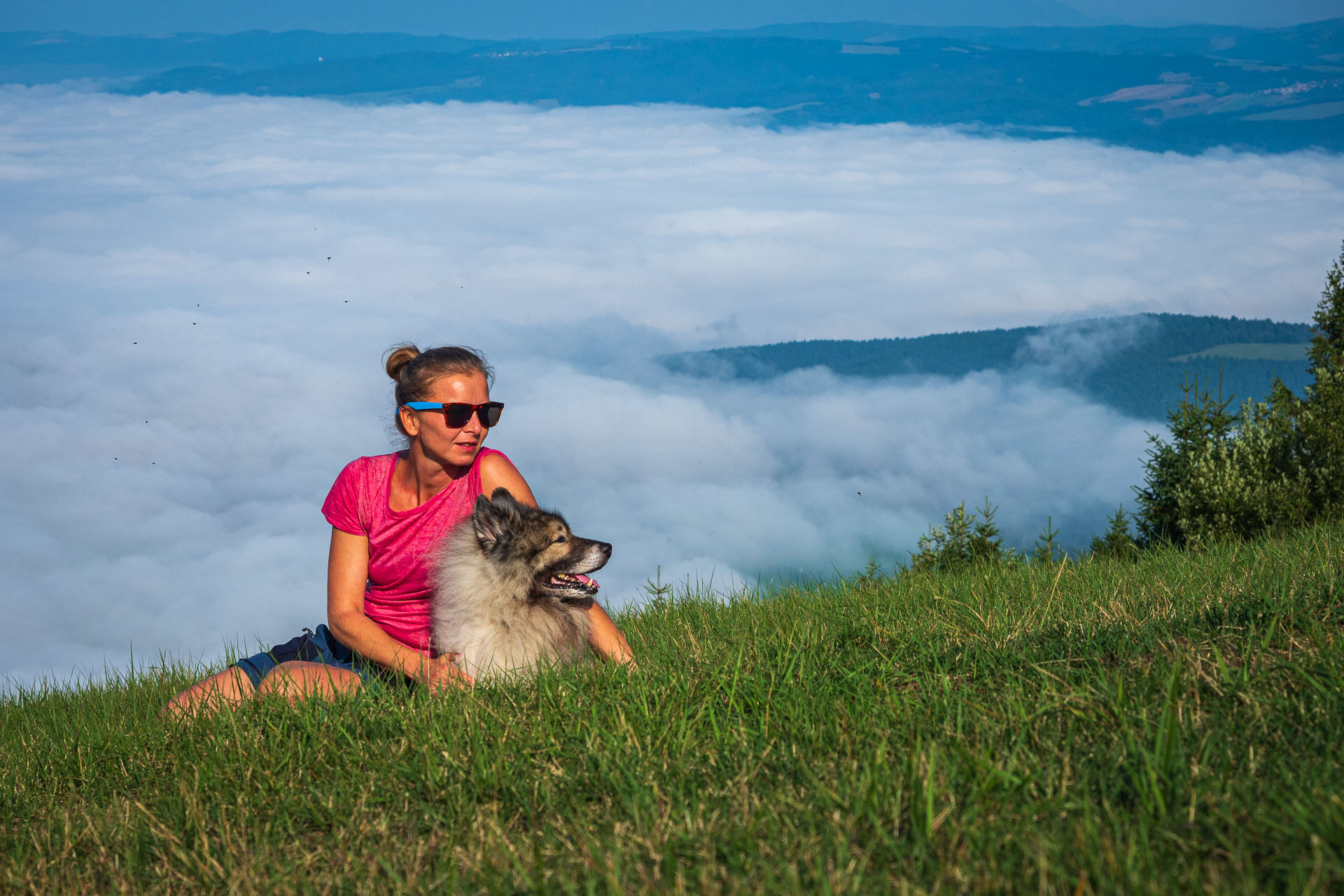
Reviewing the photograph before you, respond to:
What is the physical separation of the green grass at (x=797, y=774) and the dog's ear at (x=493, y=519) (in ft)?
3.42

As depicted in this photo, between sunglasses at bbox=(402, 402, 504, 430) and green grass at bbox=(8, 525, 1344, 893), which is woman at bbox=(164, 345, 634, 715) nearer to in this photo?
sunglasses at bbox=(402, 402, 504, 430)

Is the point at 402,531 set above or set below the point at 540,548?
above

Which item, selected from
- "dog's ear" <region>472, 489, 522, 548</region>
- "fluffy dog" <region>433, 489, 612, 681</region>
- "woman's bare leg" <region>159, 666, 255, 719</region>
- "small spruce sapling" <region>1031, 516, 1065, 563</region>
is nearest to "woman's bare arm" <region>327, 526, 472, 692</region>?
"fluffy dog" <region>433, 489, 612, 681</region>

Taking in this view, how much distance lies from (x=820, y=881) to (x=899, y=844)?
0.34m

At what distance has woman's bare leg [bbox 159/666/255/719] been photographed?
5320 millimetres

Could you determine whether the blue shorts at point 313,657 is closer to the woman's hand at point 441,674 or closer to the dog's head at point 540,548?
the woman's hand at point 441,674

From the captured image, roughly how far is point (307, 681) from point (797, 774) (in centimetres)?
311

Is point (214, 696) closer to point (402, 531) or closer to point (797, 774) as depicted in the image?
point (402, 531)

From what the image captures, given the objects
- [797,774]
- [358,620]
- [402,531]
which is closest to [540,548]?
[402,531]

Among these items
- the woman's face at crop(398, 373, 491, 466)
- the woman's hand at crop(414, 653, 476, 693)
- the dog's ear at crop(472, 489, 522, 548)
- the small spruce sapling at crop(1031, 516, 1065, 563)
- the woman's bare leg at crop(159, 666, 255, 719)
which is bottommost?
the small spruce sapling at crop(1031, 516, 1065, 563)

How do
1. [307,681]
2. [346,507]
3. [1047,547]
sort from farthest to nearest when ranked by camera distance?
[1047,547] < [346,507] < [307,681]

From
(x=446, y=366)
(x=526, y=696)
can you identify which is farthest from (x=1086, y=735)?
(x=446, y=366)

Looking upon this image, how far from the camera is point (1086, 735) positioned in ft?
11.6

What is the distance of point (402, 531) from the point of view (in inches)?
237
